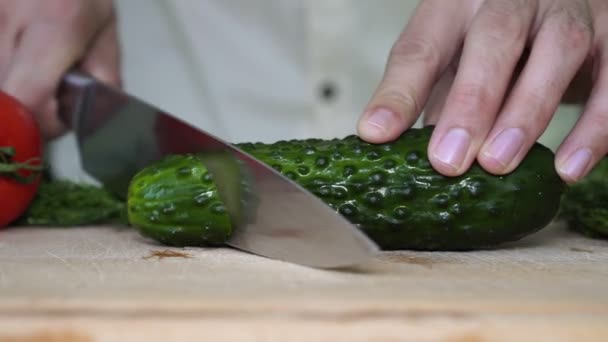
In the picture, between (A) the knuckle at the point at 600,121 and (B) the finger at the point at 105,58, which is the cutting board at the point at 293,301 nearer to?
(A) the knuckle at the point at 600,121

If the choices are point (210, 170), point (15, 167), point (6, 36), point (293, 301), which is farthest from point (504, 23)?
point (6, 36)

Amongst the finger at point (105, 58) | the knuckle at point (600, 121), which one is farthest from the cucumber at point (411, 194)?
the finger at point (105, 58)

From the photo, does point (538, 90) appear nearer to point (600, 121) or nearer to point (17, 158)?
point (600, 121)

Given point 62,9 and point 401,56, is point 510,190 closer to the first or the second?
point 401,56

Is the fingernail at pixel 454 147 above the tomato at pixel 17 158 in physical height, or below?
above

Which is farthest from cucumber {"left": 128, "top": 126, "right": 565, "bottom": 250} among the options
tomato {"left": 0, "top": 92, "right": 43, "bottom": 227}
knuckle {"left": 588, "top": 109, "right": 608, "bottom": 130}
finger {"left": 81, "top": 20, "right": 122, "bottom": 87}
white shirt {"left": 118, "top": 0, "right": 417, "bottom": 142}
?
white shirt {"left": 118, "top": 0, "right": 417, "bottom": 142}

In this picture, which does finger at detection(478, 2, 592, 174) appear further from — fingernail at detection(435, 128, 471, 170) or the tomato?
the tomato
